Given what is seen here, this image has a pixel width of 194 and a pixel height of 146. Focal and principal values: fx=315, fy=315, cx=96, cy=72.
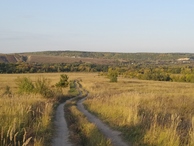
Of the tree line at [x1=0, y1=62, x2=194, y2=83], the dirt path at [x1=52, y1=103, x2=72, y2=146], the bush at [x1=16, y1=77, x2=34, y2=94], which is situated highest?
the dirt path at [x1=52, y1=103, x2=72, y2=146]

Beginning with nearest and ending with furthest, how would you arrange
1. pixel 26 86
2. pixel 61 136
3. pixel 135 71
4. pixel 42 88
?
pixel 61 136
pixel 42 88
pixel 26 86
pixel 135 71

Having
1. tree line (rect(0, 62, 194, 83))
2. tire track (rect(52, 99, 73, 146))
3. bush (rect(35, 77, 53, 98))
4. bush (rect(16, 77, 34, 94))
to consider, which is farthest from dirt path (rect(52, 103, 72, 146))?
tree line (rect(0, 62, 194, 83))

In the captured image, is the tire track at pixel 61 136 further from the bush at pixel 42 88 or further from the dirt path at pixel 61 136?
the bush at pixel 42 88

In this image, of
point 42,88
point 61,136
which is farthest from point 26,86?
point 61,136

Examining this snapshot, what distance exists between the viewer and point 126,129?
13.3 metres

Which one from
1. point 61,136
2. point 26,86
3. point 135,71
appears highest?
point 61,136

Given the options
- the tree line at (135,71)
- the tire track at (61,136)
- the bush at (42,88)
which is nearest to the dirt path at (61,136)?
the tire track at (61,136)

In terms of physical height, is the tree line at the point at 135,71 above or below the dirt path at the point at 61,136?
below

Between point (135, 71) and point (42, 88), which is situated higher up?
point (42, 88)

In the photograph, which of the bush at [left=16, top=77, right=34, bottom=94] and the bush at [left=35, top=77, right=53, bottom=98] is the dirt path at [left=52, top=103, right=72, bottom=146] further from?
the bush at [left=16, top=77, right=34, bottom=94]

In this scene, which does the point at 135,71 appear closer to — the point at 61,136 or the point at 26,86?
the point at 26,86

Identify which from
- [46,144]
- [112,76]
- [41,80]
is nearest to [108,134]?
[46,144]

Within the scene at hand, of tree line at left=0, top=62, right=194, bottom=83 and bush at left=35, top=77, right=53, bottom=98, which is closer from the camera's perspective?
bush at left=35, top=77, right=53, bottom=98

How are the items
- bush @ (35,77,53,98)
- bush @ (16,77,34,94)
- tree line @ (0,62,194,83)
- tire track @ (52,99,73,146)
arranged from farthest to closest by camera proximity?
tree line @ (0,62,194,83), bush @ (16,77,34,94), bush @ (35,77,53,98), tire track @ (52,99,73,146)
